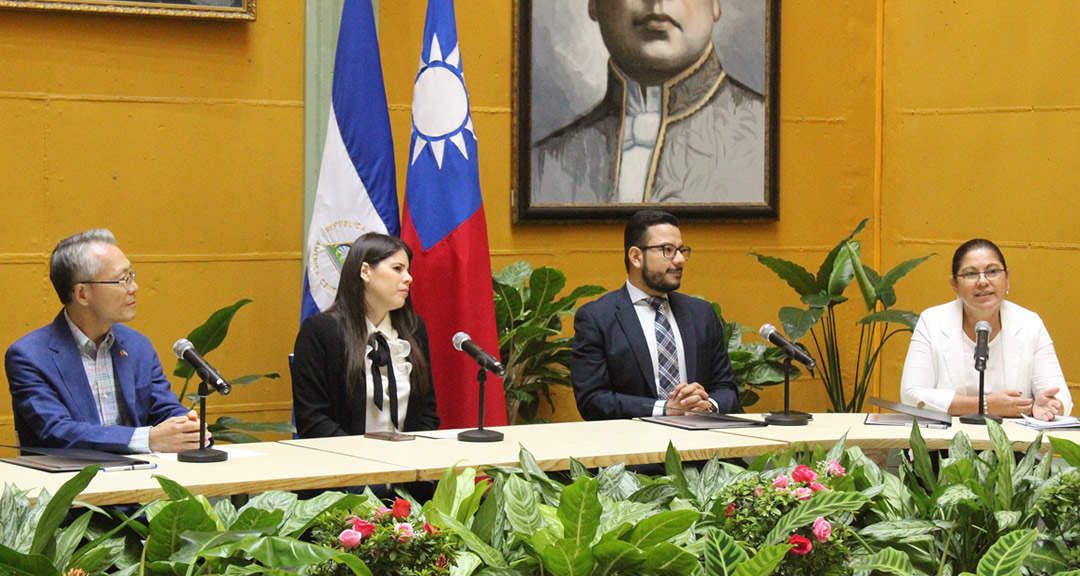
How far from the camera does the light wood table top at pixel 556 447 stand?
10.6 ft

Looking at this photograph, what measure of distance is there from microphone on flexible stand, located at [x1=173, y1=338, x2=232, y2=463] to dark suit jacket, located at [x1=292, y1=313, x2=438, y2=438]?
2.26 feet

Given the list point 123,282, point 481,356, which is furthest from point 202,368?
point 481,356

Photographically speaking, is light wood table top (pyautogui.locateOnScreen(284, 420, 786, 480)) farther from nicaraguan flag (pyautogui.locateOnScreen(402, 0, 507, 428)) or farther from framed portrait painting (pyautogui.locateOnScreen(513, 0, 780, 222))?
framed portrait painting (pyautogui.locateOnScreen(513, 0, 780, 222))

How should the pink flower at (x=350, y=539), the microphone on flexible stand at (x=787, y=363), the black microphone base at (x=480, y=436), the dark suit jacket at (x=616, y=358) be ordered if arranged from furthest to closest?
the dark suit jacket at (x=616, y=358) < the microphone on flexible stand at (x=787, y=363) < the black microphone base at (x=480, y=436) < the pink flower at (x=350, y=539)

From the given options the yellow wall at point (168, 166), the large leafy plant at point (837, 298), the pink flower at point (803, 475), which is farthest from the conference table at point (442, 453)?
the yellow wall at point (168, 166)

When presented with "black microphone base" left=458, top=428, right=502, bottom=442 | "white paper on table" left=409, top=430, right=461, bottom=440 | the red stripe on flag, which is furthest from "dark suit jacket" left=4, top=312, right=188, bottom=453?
the red stripe on flag

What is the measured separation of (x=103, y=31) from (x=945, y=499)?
343cm

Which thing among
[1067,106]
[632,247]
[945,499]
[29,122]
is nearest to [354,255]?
[632,247]

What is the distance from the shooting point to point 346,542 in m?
1.84

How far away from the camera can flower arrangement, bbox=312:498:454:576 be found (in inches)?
72.3

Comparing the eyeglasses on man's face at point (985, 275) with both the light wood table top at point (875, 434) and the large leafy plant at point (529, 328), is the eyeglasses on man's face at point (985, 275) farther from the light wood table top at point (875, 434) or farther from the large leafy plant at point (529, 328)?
the large leafy plant at point (529, 328)

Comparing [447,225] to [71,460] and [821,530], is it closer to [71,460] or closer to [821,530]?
[71,460]

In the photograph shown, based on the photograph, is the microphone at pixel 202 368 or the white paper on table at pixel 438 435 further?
the white paper on table at pixel 438 435

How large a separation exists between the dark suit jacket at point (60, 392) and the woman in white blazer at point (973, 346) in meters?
2.50
